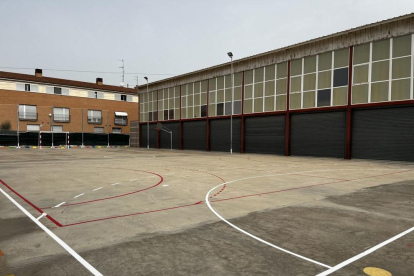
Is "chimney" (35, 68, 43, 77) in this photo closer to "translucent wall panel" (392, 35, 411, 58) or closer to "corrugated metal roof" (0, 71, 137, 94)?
"corrugated metal roof" (0, 71, 137, 94)

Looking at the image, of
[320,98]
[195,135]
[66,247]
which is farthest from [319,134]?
[66,247]

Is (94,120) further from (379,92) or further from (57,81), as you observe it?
(379,92)

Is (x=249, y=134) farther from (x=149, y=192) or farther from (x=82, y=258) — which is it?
(x=82, y=258)

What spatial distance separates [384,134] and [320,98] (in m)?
7.34

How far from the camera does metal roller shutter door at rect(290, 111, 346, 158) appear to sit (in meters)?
30.3

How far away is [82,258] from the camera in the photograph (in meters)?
5.22

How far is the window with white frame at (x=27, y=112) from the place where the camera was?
58.6 metres

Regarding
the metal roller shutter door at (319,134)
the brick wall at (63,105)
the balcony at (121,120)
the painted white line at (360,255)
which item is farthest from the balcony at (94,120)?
the painted white line at (360,255)

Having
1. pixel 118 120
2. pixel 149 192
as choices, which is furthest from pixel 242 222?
pixel 118 120

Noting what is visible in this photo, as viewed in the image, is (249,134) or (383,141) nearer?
(383,141)

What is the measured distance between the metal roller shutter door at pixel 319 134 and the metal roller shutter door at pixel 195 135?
16160 mm

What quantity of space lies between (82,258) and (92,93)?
230ft

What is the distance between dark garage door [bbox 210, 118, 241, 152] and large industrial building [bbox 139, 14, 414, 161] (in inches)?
5.8

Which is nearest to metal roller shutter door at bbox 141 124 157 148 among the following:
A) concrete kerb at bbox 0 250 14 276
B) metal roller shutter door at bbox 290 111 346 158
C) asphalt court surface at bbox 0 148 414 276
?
metal roller shutter door at bbox 290 111 346 158
